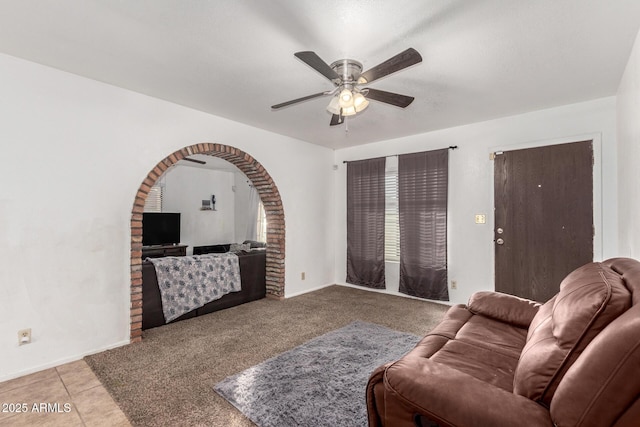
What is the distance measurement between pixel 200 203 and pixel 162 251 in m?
1.59

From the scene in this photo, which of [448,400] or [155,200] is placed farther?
[155,200]

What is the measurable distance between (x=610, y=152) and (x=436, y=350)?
10.3ft

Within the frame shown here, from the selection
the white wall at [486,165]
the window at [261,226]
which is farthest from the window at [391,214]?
the window at [261,226]

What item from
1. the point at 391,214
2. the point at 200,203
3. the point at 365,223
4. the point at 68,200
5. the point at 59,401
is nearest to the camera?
the point at 59,401

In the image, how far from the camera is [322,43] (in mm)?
2213

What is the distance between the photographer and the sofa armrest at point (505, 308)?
2107 millimetres

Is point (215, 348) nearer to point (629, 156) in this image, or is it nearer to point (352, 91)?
point (352, 91)

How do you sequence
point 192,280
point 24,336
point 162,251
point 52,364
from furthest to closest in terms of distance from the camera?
1. point 162,251
2. point 192,280
3. point 52,364
4. point 24,336

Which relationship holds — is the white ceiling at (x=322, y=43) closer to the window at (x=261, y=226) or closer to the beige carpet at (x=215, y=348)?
the beige carpet at (x=215, y=348)

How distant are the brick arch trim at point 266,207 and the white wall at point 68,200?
0.07 meters

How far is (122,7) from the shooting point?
1.87m

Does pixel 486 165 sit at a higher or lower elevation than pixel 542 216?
higher

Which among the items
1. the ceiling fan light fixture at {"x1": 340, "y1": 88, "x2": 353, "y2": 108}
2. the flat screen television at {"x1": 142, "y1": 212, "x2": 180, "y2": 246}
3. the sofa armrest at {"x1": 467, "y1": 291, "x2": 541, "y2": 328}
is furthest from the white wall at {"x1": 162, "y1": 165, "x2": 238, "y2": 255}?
the sofa armrest at {"x1": 467, "y1": 291, "x2": 541, "y2": 328}

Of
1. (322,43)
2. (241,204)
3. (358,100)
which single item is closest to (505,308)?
(358,100)
